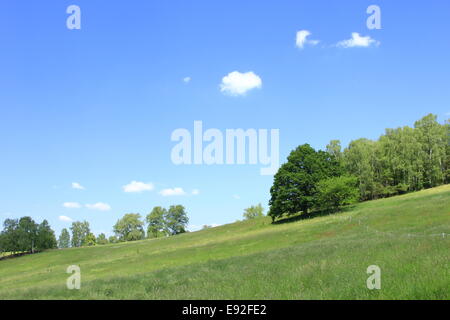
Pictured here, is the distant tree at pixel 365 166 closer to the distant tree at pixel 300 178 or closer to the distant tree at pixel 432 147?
the distant tree at pixel 432 147

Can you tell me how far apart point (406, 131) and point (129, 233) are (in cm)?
12641

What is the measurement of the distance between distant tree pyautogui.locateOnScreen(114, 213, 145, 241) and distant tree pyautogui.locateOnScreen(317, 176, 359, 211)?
114671 millimetres

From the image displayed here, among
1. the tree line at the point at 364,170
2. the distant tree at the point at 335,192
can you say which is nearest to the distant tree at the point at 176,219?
the tree line at the point at 364,170

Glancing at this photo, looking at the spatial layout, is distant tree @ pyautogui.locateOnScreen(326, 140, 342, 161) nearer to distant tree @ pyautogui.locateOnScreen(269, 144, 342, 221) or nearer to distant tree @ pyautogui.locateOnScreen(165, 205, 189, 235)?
distant tree @ pyautogui.locateOnScreen(269, 144, 342, 221)

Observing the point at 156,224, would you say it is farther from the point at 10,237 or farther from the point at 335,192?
the point at 335,192

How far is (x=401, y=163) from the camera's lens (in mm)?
92875

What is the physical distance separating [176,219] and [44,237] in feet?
198

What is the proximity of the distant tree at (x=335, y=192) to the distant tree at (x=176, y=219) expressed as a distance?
332ft

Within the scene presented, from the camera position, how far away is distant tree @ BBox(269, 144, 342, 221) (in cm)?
7112

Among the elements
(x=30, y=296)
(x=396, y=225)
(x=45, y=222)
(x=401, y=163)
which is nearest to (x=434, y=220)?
(x=396, y=225)

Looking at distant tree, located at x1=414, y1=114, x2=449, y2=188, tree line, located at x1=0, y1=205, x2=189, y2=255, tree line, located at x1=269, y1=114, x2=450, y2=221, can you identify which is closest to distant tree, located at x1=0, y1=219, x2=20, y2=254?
tree line, located at x1=0, y1=205, x2=189, y2=255

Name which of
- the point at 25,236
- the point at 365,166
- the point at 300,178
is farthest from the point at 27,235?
the point at 365,166

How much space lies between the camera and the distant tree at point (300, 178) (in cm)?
7112
